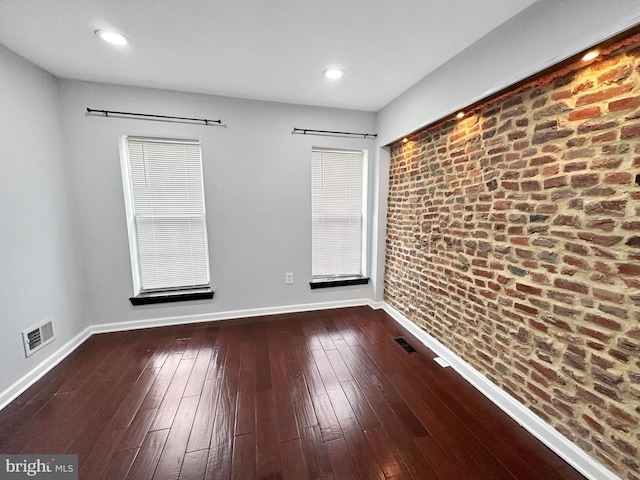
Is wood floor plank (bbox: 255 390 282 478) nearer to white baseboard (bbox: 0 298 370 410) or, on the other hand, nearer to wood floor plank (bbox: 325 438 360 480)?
wood floor plank (bbox: 325 438 360 480)

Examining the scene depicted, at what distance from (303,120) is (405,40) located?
1.38 meters

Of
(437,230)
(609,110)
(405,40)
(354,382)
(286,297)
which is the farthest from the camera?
(286,297)

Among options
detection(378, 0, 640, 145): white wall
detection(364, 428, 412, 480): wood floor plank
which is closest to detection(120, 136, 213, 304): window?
detection(364, 428, 412, 480): wood floor plank

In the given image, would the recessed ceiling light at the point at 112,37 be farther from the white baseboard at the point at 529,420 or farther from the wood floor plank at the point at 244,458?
the white baseboard at the point at 529,420

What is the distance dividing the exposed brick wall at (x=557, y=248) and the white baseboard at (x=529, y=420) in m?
0.05

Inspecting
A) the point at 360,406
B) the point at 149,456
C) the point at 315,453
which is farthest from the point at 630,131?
the point at 149,456

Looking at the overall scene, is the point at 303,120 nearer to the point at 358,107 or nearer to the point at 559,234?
the point at 358,107

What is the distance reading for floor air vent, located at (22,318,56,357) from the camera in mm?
1850

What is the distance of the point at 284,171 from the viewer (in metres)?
2.84

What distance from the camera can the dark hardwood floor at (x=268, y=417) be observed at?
50.4 inches

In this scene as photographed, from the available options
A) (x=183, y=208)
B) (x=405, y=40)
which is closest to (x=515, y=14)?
(x=405, y=40)

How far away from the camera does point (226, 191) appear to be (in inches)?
106

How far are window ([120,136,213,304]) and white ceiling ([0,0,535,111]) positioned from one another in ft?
2.07

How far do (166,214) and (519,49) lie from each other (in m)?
3.17
